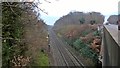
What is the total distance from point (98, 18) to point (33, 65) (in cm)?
2828

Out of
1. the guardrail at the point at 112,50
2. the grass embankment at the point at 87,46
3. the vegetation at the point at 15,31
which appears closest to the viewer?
the guardrail at the point at 112,50

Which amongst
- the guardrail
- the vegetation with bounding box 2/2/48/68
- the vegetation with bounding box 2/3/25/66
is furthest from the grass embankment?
the guardrail

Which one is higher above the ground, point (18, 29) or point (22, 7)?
point (22, 7)

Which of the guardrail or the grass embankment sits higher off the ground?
the guardrail

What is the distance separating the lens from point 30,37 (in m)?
11.8

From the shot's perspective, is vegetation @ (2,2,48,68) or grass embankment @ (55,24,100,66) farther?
grass embankment @ (55,24,100,66)

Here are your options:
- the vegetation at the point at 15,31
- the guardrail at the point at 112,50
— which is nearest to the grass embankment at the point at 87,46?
the vegetation at the point at 15,31

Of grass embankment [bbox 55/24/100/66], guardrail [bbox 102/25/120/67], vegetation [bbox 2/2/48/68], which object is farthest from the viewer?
grass embankment [bbox 55/24/100/66]

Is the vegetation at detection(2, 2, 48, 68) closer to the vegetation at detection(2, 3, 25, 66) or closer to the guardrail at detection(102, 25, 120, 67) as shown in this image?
the vegetation at detection(2, 3, 25, 66)

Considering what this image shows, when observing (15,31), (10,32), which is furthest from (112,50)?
(15,31)

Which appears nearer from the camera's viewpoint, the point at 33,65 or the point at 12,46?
the point at 12,46

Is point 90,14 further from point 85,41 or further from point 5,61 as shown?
point 5,61

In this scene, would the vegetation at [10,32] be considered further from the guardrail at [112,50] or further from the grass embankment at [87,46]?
the grass embankment at [87,46]

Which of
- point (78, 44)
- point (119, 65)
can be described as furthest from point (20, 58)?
point (78, 44)
